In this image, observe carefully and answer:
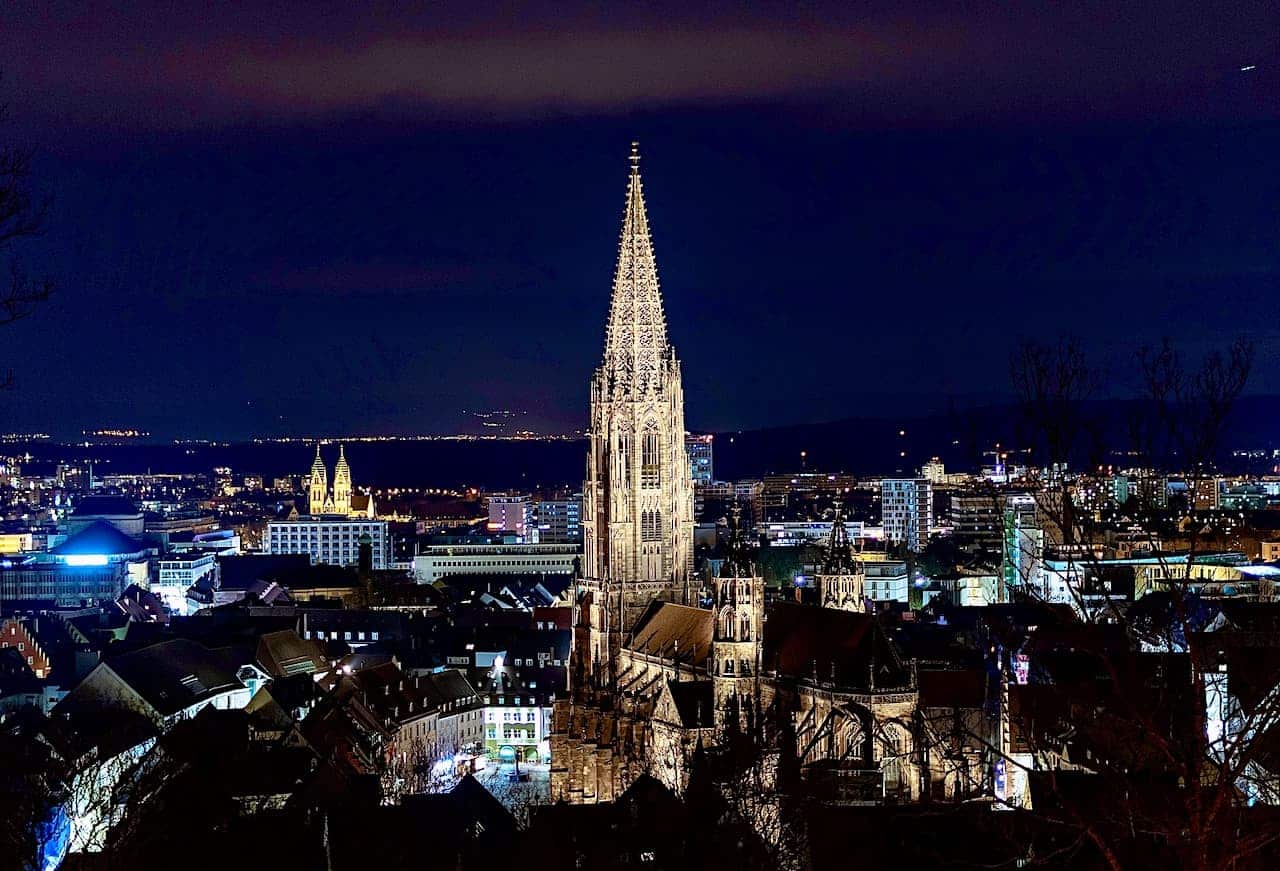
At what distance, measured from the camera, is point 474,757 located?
75.8 m

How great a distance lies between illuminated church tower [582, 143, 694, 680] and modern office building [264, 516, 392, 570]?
10984 centimetres

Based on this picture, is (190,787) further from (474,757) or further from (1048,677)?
(474,757)

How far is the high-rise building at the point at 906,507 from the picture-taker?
185375 mm

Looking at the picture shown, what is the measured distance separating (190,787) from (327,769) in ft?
18.9

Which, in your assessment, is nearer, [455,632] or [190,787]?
[190,787]

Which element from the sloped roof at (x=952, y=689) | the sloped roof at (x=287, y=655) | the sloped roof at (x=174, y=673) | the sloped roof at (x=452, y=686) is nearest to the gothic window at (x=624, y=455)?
the sloped roof at (x=452, y=686)

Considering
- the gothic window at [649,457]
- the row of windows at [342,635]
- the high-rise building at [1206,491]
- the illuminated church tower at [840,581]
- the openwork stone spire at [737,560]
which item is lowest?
the row of windows at [342,635]

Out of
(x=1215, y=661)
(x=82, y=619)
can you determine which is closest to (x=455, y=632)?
(x=82, y=619)

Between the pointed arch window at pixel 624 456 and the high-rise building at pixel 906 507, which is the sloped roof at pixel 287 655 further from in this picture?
the high-rise building at pixel 906 507

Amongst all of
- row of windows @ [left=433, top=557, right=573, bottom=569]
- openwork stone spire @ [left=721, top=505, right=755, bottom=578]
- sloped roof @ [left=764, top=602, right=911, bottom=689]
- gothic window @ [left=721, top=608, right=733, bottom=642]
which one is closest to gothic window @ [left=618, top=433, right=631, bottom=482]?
sloped roof @ [left=764, top=602, right=911, bottom=689]

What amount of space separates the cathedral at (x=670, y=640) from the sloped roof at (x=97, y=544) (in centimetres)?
7950

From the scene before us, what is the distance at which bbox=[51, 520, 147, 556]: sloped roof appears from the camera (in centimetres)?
14850

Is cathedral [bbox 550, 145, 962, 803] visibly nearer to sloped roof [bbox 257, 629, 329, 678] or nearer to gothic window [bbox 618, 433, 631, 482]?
gothic window [bbox 618, 433, 631, 482]

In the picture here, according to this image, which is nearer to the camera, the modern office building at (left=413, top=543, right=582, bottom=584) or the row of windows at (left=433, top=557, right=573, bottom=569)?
the modern office building at (left=413, top=543, right=582, bottom=584)
